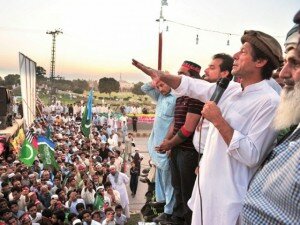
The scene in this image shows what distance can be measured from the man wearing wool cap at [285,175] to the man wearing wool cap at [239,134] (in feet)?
0.74

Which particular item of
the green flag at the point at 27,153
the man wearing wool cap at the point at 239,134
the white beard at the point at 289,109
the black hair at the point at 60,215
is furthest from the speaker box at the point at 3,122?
the white beard at the point at 289,109

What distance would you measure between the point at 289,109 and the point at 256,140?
366 mm

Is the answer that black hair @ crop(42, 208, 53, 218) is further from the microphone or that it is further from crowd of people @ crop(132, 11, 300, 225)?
the microphone

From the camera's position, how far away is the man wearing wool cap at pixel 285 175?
1.36 meters

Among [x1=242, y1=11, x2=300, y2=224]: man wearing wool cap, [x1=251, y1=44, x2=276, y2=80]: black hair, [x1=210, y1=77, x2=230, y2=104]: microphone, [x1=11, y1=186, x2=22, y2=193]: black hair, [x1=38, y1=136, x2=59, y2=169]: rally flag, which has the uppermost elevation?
[x1=251, y1=44, x2=276, y2=80]: black hair

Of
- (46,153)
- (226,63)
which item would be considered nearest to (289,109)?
(226,63)

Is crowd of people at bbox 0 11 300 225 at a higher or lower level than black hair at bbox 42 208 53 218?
higher

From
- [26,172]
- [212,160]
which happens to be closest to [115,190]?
[26,172]

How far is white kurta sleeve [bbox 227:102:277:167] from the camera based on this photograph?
80.5 inches

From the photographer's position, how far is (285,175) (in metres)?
1.40

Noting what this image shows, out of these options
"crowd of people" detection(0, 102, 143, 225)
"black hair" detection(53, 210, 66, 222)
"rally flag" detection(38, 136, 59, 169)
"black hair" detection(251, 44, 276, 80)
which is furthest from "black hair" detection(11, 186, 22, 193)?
"black hair" detection(251, 44, 276, 80)

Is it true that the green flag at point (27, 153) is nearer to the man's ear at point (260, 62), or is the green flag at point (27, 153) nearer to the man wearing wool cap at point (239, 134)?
the man wearing wool cap at point (239, 134)

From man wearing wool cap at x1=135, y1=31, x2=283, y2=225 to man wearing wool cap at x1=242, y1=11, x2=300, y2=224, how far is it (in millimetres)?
226

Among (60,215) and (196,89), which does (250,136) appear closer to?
(196,89)
